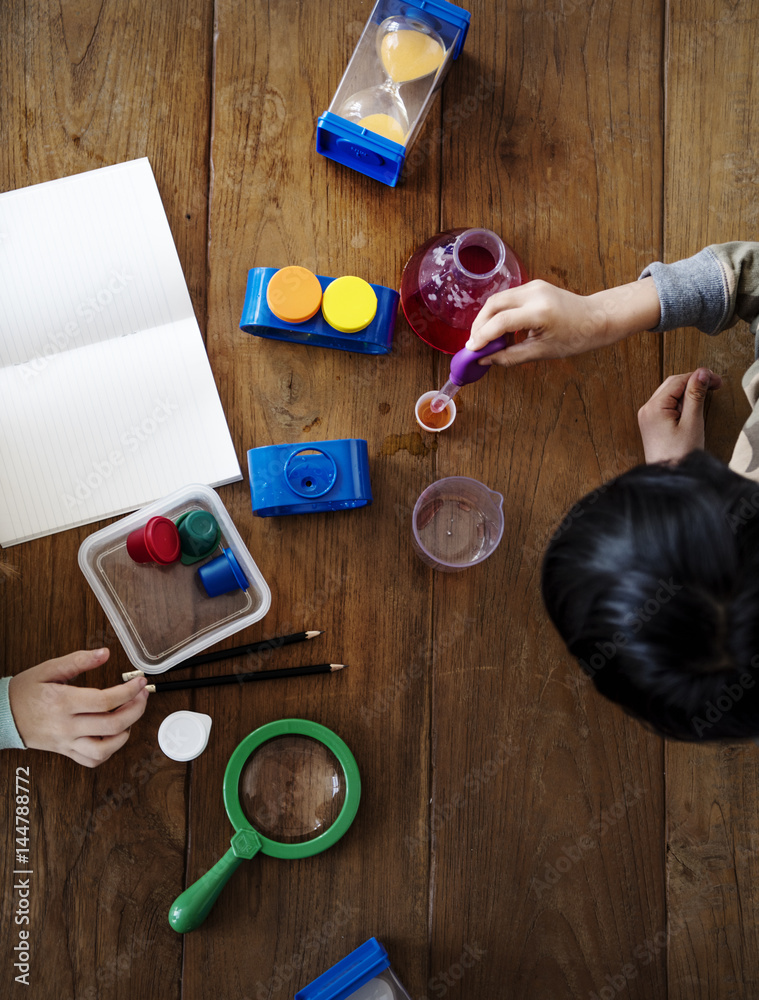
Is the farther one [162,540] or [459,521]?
[459,521]

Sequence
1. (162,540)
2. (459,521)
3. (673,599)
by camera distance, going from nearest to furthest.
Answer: (673,599), (162,540), (459,521)

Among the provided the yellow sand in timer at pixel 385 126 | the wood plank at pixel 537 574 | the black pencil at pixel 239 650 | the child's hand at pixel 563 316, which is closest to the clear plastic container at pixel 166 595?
the black pencil at pixel 239 650

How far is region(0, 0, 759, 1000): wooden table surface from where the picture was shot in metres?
0.80

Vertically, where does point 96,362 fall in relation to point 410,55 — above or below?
below

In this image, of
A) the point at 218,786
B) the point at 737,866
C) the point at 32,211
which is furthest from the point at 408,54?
the point at 737,866

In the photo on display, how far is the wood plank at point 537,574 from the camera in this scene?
0.82 m

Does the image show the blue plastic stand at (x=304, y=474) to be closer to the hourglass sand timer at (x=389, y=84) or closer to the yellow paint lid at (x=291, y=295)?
the yellow paint lid at (x=291, y=295)

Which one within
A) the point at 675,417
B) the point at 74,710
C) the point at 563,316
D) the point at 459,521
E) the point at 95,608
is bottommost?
the point at 74,710

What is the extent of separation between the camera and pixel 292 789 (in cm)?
80

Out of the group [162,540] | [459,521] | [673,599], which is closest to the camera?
[673,599]

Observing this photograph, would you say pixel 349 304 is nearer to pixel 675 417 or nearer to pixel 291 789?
pixel 675 417

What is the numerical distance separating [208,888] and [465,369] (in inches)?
25.2

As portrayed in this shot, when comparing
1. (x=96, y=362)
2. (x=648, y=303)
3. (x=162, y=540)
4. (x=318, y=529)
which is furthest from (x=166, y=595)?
(x=648, y=303)

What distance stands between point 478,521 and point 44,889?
0.66m
